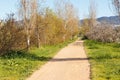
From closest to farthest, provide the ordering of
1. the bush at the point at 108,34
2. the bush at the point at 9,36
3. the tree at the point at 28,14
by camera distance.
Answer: the bush at the point at 9,36 → the tree at the point at 28,14 → the bush at the point at 108,34

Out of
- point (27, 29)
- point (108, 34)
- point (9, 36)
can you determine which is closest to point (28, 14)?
point (27, 29)

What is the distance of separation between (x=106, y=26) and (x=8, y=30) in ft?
109

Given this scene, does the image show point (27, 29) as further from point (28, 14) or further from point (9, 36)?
point (9, 36)

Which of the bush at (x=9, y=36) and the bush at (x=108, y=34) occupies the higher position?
the bush at (x=9, y=36)

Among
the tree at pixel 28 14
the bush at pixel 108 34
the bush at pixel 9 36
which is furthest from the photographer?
the bush at pixel 108 34

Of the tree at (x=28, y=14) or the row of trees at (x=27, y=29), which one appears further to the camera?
the tree at (x=28, y=14)

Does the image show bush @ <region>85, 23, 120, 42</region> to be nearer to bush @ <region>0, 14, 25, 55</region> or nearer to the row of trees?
the row of trees

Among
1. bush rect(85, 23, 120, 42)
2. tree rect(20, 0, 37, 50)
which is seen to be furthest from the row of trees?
bush rect(85, 23, 120, 42)

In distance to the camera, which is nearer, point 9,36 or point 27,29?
point 9,36

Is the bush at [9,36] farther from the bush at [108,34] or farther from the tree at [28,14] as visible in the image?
the bush at [108,34]

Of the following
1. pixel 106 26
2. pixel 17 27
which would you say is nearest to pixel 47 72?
pixel 17 27

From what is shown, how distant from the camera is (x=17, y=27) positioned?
26.7 metres

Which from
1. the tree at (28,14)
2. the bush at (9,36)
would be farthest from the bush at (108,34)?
the bush at (9,36)

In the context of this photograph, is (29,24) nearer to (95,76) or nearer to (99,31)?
(95,76)
